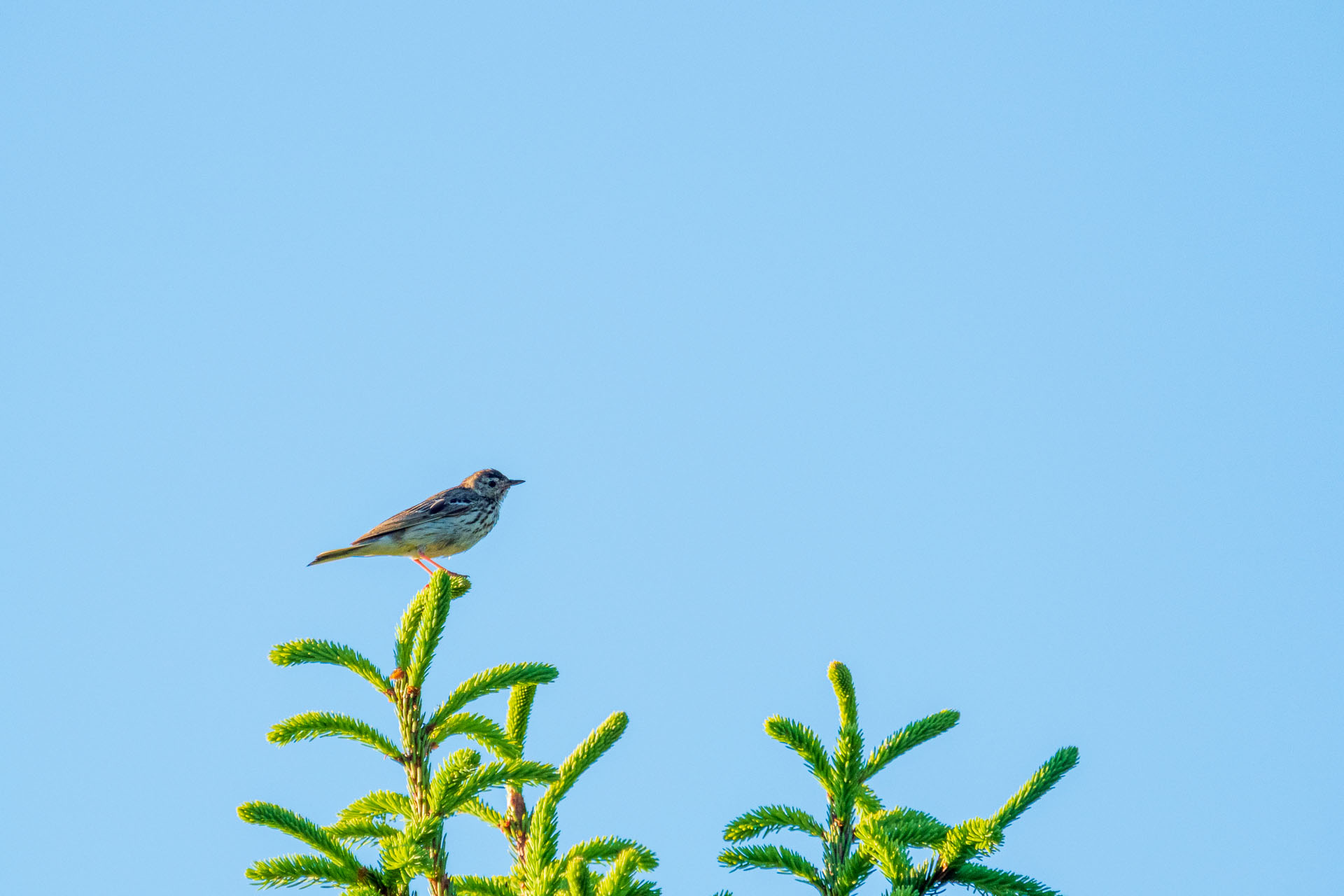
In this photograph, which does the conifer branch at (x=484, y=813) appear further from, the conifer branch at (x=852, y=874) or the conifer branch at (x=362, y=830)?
the conifer branch at (x=852, y=874)

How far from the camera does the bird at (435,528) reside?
13.6 metres

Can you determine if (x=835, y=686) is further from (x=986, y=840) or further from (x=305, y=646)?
(x=305, y=646)

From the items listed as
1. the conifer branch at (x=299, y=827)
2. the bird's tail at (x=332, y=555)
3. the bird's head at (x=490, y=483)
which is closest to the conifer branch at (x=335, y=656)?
the conifer branch at (x=299, y=827)

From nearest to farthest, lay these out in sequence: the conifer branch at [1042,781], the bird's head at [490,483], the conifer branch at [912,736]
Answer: the conifer branch at [1042,781] < the conifer branch at [912,736] < the bird's head at [490,483]

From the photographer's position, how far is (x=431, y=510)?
14.2m

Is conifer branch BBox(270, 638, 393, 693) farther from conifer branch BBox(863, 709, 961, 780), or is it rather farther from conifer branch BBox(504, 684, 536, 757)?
conifer branch BBox(863, 709, 961, 780)

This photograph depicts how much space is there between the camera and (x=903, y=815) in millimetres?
5129

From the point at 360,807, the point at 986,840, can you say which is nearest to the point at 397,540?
the point at 360,807

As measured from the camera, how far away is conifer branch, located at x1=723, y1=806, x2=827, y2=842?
16.7 feet

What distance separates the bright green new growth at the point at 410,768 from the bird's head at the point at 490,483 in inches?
397

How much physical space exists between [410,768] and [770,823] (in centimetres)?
152

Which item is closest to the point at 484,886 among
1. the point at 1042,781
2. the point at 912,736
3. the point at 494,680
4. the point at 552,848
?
the point at 552,848

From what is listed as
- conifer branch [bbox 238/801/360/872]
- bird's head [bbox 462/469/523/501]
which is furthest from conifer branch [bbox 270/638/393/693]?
bird's head [bbox 462/469/523/501]

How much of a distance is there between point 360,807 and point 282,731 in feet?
1.61
